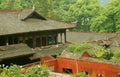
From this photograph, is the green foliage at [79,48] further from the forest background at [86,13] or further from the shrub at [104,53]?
the forest background at [86,13]

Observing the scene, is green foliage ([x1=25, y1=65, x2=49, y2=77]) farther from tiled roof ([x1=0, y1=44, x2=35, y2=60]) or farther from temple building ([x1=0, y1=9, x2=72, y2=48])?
temple building ([x1=0, y1=9, x2=72, y2=48])

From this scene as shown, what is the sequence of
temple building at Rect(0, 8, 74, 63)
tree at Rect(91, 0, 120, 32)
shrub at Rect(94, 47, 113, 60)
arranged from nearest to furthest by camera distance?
shrub at Rect(94, 47, 113, 60) → temple building at Rect(0, 8, 74, 63) → tree at Rect(91, 0, 120, 32)

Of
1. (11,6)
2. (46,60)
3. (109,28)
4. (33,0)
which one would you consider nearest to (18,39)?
(46,60)

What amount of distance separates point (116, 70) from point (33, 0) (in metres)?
30.9

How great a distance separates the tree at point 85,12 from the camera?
1869 inches

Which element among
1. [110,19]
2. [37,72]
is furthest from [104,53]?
[110,19]

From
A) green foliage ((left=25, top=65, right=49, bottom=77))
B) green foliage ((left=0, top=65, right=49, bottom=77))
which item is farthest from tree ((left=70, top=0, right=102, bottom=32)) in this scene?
green foliage ((left=0, top=65, right=49, bottom=77))

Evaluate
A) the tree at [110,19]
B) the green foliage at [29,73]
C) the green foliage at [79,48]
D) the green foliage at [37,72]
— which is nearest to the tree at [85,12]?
the tree at [110,19]

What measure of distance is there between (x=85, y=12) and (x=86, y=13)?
237 mm

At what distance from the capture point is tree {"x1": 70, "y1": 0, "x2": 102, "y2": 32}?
156ft

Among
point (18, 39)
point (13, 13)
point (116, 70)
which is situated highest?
point (13, 13)

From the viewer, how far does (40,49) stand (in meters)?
27.7

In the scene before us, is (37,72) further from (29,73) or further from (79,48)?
(79,48)

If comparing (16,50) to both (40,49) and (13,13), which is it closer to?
(40,49)
